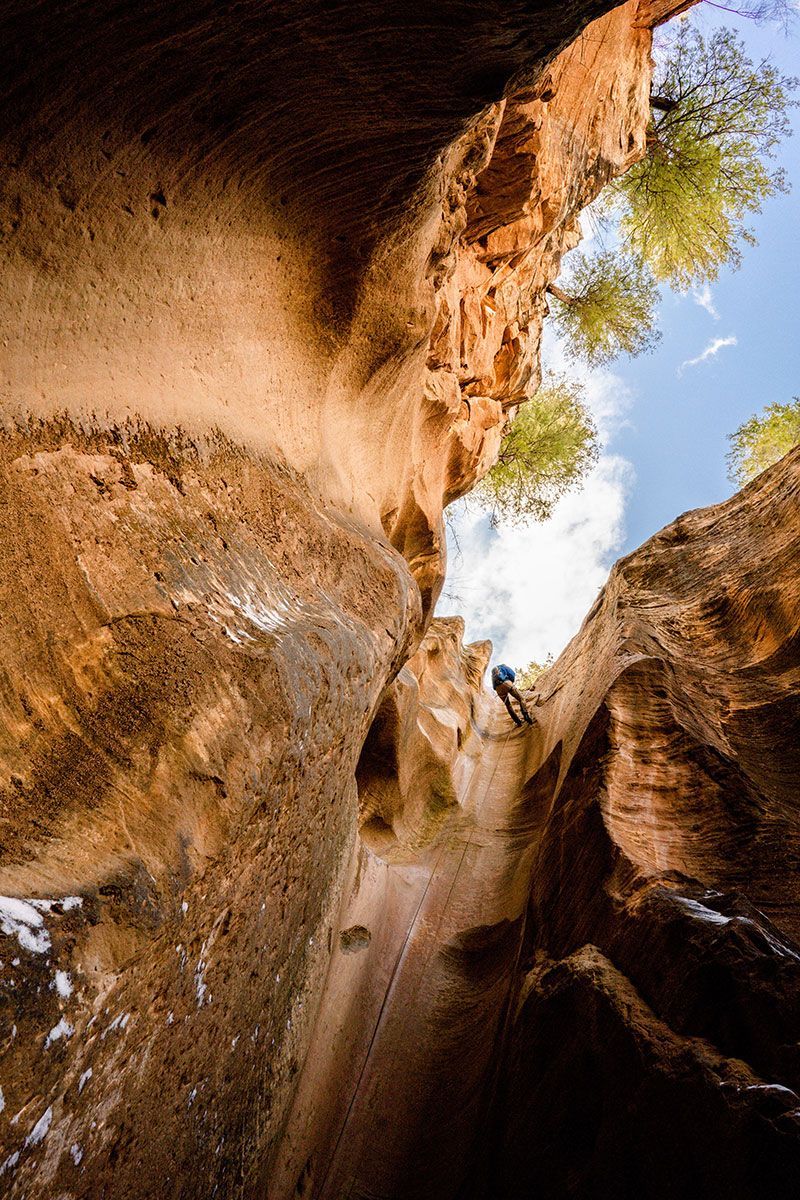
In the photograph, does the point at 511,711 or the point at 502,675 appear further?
the point at 502,675

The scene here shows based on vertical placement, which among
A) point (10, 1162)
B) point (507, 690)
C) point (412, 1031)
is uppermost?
point (507, 690)

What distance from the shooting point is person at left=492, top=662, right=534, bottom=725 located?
436 inches

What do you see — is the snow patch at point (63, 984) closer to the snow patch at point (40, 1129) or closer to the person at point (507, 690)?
the snow patch at point (40, 1129)

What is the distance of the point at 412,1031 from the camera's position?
14.3ft

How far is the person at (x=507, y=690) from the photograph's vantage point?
11.1 meters

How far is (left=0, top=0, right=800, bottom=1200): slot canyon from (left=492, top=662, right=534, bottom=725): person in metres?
5.93

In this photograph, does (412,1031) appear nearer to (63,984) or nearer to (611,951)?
(611,951)

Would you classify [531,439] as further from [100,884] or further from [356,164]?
[100,884]

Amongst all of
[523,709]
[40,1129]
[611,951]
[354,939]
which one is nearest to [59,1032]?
[40,1129]

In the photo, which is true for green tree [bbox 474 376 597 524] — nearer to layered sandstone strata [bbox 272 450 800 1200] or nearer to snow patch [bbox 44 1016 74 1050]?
layered sandstone strata [bbox 272 450 800 1200]

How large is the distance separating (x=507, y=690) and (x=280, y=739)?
9487 mm

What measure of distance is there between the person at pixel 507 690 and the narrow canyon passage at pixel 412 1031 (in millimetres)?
4651

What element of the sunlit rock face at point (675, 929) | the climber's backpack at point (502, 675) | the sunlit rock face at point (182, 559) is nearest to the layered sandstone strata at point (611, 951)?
the sunlit rock face at point (675, 929)

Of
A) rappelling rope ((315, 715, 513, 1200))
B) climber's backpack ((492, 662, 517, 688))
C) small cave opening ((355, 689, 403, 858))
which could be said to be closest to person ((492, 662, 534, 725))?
climber's backpack ((492, 662, 517, 688))
